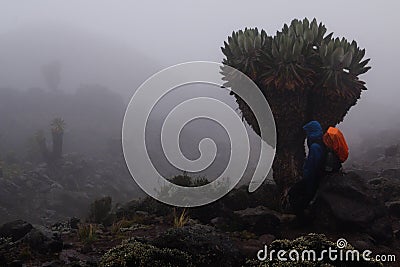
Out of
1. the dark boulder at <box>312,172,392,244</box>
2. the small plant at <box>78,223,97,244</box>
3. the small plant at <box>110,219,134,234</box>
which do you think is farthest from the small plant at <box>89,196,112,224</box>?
the dark boulder at <box>312,172,392,244</box>

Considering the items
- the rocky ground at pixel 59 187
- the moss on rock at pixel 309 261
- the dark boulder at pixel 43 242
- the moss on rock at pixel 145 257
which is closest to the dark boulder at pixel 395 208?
the moss on rock at pixel 309 261

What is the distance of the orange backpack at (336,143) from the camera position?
8625 mm

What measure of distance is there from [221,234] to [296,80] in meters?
→ 4.82

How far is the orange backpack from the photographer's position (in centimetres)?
862

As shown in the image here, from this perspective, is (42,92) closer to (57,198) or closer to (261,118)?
(57,198)

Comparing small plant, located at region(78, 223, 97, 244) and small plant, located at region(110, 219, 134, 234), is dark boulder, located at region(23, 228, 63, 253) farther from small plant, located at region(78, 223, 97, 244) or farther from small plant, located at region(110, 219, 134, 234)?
small plant, located at region(110, 219, 134, 234)

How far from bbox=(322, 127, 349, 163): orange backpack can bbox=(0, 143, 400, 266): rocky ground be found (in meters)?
0.57

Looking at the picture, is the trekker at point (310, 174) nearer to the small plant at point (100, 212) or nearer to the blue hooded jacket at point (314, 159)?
the blue hooded jacket at point (314, 159)

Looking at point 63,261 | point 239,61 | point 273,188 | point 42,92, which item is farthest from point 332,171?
point 42,92

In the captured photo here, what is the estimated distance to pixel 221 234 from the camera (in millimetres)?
7273

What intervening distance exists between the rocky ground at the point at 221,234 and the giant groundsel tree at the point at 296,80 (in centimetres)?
169

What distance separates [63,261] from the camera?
6.83 meters

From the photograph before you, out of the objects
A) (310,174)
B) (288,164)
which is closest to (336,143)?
(310,174)

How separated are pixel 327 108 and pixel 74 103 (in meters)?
55.0
